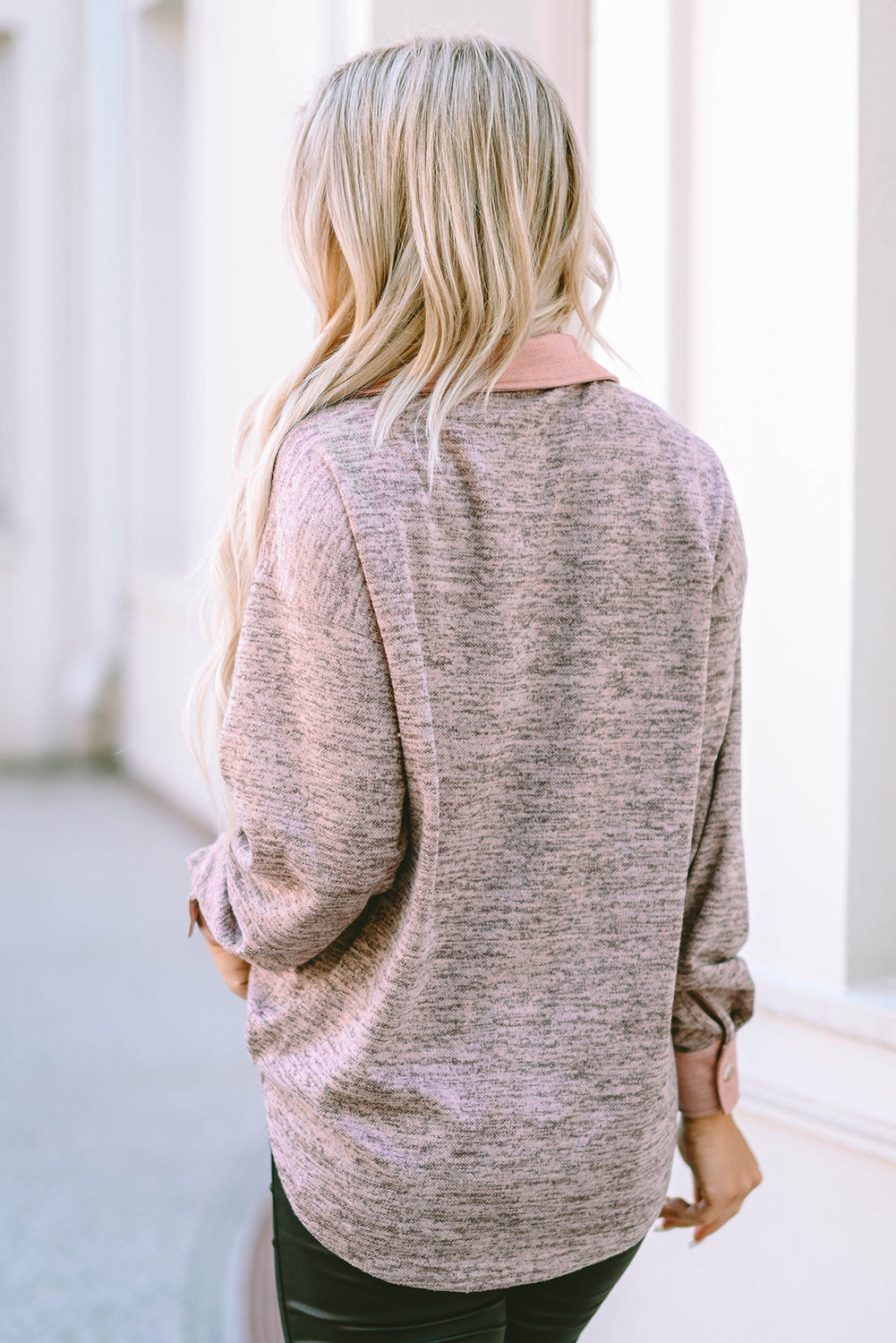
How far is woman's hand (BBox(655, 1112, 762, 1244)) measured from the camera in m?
1.00

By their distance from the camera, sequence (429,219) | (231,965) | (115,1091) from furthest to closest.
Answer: (115,1091) → (231,965) → (429,219)

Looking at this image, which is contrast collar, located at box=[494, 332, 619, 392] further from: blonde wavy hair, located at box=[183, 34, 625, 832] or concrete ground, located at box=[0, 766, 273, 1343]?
concrete ground, located at box=[0, 766, 273, 1343]

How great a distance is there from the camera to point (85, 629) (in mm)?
4738

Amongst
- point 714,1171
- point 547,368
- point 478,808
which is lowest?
point 714,1171

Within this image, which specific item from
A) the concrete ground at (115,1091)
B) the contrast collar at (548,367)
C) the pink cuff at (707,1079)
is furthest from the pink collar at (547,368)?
the concrete ground at (115,1091)

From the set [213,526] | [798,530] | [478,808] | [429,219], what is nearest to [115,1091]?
[213,526]

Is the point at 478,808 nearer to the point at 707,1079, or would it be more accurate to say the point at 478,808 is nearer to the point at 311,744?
the point at 311,744

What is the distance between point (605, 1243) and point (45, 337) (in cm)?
426

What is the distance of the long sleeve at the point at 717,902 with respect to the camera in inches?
35.7

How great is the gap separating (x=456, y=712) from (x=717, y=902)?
0.95 ft

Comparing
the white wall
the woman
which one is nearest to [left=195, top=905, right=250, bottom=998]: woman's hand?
the woman

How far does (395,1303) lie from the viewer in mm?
856

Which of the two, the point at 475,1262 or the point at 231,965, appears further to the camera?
the point at 231,965

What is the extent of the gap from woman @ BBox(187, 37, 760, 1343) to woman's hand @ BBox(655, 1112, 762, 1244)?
0.14 metres
